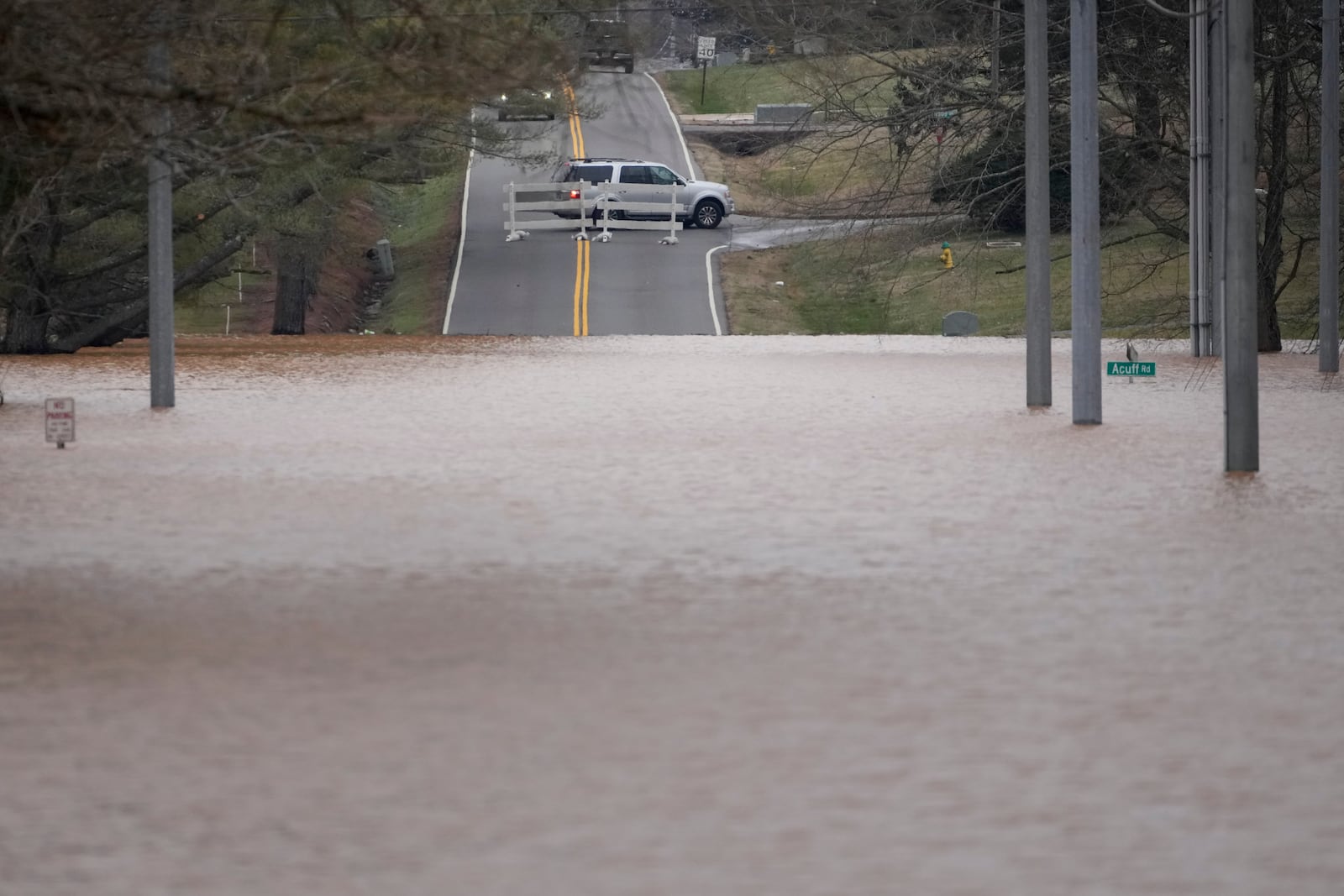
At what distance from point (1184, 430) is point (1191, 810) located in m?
13.9

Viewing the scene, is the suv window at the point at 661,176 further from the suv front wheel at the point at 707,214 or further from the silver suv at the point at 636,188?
the suv front wheel at the point at 707,214

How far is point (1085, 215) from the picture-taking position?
20328 millimetres

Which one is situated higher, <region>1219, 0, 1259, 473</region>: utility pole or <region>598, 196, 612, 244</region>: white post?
<region>598, 196, 612, 244</region>: white post

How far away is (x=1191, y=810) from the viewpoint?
254 inches

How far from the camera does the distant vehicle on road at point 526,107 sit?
32.5 meters

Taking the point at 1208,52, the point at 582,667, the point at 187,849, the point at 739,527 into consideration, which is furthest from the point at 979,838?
the point at 1208,52

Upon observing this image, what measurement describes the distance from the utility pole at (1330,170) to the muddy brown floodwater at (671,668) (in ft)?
30.5

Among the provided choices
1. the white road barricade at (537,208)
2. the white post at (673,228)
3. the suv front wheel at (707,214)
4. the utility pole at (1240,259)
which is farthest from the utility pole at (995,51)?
the suv front wheel at (707,214)

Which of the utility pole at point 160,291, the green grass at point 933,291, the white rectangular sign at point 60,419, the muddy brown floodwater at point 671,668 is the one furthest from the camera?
the green grass at point 933,291

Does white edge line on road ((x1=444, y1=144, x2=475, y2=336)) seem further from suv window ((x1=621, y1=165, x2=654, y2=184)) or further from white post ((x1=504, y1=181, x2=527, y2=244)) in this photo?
suv window ((x1=621, y1=165, x2=654, y2=184))

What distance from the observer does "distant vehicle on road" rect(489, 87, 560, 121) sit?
32.5m

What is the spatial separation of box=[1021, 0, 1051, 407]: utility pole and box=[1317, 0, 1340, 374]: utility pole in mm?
5473

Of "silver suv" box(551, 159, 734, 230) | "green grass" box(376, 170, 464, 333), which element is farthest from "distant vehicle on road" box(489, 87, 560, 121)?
"silver suv" box(551, 159, 734, 230)

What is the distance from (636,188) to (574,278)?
275 inches
